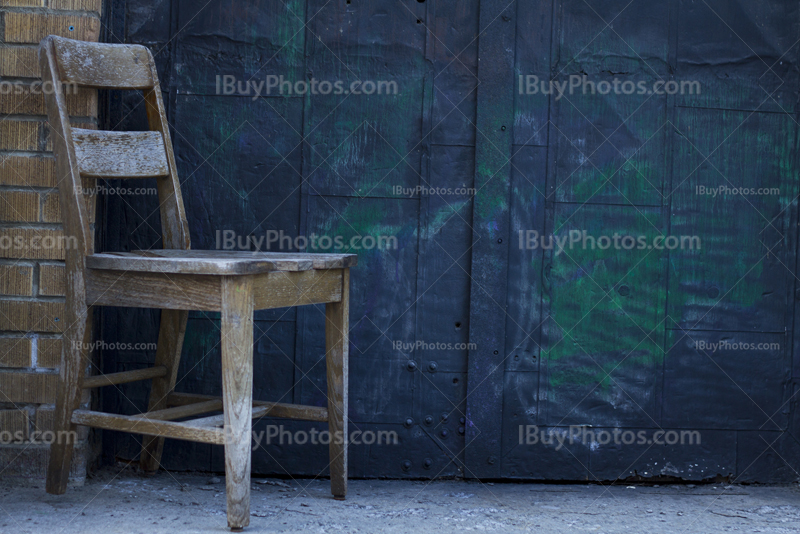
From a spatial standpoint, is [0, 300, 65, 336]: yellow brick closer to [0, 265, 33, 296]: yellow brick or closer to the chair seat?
[0, 265, 33, 296]: yellow brick

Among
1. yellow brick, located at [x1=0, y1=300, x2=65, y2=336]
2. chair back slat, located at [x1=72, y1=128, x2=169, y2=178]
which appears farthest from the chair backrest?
yellow brick, located at [x1=0, y1=300, x2=65, y2=336]

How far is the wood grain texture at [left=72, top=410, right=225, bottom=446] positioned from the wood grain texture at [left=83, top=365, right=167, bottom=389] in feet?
0.34

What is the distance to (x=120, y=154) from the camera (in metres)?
1.87

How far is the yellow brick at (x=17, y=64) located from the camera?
6.32ft

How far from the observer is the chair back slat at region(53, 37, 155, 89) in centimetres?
181

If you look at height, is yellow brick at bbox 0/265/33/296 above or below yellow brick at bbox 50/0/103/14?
below

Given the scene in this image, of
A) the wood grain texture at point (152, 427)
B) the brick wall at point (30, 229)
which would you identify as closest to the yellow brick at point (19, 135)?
the brick wall at point (30, 229)

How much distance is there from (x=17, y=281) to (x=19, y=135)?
406 mm

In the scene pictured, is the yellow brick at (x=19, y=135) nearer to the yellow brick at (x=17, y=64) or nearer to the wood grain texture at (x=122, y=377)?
the yellow brick at (x=17, y=64)

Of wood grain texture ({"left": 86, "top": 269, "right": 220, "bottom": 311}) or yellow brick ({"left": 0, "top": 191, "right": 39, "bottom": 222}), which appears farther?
yellow brick ({"left": 0, "top": 191, "right": 39, "bottom": 222})

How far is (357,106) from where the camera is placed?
2.20 meters

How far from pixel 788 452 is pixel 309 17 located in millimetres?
2043

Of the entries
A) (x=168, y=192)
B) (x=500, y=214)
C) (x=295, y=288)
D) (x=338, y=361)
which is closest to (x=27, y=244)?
(x=168, y=192)

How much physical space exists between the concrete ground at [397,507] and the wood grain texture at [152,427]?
25cm
